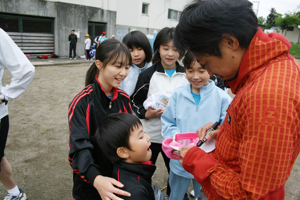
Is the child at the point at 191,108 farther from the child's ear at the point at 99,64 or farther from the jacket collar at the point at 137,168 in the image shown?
the child's ear at the point at 99,64

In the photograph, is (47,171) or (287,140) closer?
(287,140)

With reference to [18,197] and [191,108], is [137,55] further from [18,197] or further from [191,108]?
[18,197]

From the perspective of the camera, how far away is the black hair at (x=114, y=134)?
1.49 metres

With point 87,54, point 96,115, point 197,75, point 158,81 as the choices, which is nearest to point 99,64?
point 96,115

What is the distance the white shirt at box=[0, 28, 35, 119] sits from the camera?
2.04 m

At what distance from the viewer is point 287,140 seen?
0.74m

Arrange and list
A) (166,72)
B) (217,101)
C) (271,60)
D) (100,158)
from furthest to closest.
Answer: (166,72)
(217,101)
(100,158)
(271,60)

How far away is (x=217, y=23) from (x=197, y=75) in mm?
1162

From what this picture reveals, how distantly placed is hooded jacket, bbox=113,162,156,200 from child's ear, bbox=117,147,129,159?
0.05m

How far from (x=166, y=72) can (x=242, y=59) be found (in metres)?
1.59

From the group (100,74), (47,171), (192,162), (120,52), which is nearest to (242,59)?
(192,162)

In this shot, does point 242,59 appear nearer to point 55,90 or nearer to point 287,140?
point 287,140

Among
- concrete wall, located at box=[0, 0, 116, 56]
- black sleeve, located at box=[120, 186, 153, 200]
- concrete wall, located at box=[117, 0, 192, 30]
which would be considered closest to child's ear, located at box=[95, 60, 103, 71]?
black sleeve, located at box=[120, 186, 153, 200]

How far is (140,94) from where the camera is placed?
101 inches
